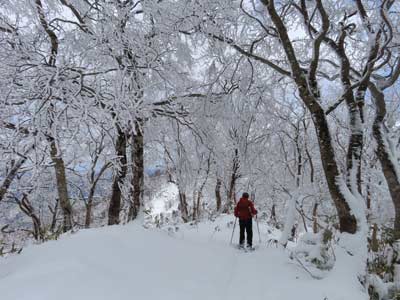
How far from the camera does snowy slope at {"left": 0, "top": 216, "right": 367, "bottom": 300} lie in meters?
3.63

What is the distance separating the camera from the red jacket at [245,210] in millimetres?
8391

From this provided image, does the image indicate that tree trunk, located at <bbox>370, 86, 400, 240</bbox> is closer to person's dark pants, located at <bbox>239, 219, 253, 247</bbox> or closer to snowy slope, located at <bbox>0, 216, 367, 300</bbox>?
snowy slope, located at <bbox>0, 216, 367, 300</bbox>

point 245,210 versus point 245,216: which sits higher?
point 245,210

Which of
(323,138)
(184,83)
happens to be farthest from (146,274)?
(184,83)

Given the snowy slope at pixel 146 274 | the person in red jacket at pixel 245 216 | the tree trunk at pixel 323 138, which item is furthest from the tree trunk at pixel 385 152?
the person in red jacket at pixel 245 216

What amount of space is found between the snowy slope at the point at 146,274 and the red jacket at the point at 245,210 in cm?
184

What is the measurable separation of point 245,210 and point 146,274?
14.3ft

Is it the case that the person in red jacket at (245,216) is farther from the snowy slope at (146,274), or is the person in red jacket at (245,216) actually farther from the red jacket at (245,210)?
the snowy slope at (146,274)

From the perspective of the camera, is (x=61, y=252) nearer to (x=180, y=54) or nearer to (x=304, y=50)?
(x=180, y=54)

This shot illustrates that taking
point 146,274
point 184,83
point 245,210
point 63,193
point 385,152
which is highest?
point 184,83

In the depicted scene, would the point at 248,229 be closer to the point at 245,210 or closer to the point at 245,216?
the point at 245,216

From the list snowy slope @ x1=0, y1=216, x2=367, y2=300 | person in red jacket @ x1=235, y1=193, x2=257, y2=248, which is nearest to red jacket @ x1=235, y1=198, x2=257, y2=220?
person in red jacket @ x1=235, y1=193, x2=257, y2=248

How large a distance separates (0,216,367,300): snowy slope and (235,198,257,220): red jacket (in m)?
1.84

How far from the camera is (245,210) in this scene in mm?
8445
